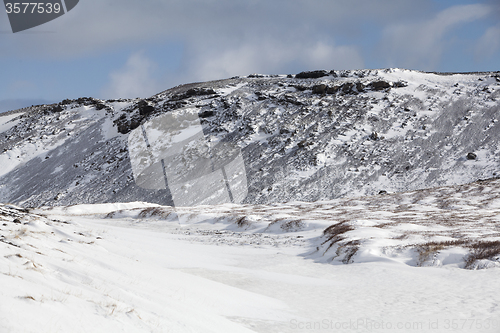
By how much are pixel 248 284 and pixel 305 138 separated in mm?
58397

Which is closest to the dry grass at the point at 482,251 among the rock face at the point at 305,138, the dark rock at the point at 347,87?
the rock face at the point at 305,138

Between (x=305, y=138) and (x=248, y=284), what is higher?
(x=248, y=284)

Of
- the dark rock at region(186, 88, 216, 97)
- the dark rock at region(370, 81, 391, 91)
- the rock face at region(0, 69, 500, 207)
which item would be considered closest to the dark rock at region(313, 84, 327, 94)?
the rock face at region(0, 69, 500, 207)

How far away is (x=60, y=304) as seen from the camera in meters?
5.55

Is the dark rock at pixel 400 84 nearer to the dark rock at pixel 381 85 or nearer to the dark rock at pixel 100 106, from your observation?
the dark rock at pixel 381 85

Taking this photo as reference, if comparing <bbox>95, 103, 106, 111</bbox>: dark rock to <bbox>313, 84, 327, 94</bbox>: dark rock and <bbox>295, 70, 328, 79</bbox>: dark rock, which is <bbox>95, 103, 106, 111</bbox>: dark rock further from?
<bbox>313, 84, 327, 94</bbox>: dark rock

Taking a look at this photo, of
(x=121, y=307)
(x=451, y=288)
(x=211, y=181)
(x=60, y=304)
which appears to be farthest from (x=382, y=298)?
(x=211, y=181)

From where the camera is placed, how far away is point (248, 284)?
471 inches

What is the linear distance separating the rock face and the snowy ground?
37689mm

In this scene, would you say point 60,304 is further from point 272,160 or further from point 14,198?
point 14,198

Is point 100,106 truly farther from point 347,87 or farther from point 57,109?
point 347,87

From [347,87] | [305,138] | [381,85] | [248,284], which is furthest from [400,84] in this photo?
[248,284]

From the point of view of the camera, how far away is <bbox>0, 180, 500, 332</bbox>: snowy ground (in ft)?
19.5

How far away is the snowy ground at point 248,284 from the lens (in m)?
5.95
